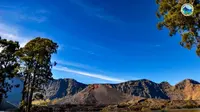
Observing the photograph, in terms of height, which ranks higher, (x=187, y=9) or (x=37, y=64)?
(x=187, y=9)

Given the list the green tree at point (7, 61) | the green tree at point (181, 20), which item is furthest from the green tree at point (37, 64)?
the green tree at point (181, 20)

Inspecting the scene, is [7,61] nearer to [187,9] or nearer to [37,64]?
[37,64]

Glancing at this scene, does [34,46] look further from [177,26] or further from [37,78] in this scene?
[177,26]

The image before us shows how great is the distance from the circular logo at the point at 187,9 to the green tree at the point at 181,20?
2.80 ft

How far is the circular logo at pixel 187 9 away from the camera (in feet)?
102

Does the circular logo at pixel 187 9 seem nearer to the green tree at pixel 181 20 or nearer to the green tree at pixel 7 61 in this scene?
the green tree at pixel 181 20

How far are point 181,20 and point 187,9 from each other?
3.33 m

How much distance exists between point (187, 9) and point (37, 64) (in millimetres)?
20270

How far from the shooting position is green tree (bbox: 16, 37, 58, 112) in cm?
3534

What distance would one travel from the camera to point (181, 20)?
34844mm

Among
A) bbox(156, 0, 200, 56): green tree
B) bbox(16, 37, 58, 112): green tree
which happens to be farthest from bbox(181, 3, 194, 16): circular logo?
bbox(16, 37, 58, 112): green tree

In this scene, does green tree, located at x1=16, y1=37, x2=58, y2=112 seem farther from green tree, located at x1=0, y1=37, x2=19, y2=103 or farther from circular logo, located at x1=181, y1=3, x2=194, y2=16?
circular logo, located at x1=181, y1=3, x2=194, y2=16

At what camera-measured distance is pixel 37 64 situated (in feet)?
117

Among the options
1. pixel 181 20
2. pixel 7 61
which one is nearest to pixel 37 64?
pixel 7 61
